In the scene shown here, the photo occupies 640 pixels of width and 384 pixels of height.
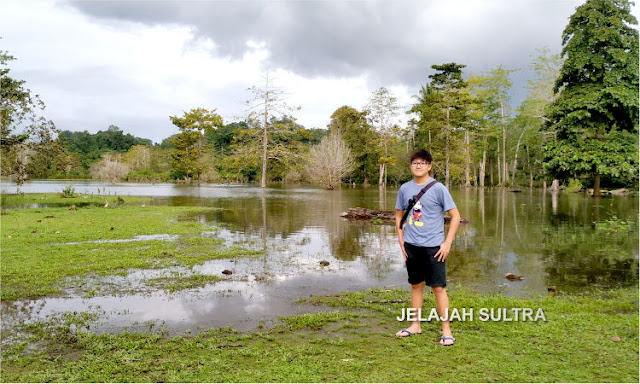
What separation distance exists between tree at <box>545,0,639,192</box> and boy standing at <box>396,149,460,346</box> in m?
16.7

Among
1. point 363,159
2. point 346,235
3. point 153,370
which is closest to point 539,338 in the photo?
point 153,370

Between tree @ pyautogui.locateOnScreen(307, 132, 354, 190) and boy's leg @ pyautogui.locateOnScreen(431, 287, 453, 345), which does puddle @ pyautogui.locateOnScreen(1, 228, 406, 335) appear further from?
tree @ pyautogui.locateOnScreen(307, 132, 354, 190)

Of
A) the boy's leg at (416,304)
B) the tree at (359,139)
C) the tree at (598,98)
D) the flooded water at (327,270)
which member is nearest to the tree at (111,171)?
the tree at (359,139)

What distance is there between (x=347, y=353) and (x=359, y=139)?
5366 cm

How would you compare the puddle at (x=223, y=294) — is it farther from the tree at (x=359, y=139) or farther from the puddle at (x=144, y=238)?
the tree at (x=359, y=139)

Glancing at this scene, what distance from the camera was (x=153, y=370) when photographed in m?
3.29

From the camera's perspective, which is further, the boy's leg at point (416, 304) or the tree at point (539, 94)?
the tree at point (539, 94)

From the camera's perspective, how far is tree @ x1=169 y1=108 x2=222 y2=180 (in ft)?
188

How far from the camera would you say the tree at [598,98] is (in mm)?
17172

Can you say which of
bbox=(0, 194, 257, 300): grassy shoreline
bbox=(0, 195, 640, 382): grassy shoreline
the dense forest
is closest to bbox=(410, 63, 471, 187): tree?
the dense forest

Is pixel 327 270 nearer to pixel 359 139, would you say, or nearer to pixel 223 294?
pixel 223 294

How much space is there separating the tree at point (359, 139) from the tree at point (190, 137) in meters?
18.3

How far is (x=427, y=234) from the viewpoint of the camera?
4.05 meters

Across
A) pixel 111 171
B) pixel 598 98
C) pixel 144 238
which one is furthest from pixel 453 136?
pixel 111 171
